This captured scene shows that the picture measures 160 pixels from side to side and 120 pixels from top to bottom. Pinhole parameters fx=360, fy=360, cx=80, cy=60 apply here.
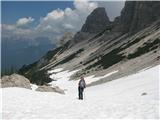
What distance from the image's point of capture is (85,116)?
21844 millimetres

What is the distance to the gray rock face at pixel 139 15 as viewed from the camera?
16238cm

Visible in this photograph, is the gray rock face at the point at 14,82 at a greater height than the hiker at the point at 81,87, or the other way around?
the gray rock face at the point at 14,82

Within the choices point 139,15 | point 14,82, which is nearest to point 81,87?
point 14,82

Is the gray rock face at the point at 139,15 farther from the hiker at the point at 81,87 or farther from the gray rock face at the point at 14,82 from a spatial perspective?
the hiker at the point at 81,87

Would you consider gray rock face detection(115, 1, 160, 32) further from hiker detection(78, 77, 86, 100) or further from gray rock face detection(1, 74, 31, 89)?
hiker detection(78, 77, 86, 100)

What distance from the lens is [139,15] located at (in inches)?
6663

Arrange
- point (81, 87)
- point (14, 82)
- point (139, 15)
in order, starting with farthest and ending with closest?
point (139, 15) < point (14, 82) < point (81, 87)

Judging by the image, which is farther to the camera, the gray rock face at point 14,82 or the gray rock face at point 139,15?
the gray rock face at point 139,15

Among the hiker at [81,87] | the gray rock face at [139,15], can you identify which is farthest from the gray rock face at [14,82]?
the gray rock face at [139,15]

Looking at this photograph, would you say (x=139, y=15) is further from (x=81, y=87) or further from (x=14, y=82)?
(x=81, y=87)

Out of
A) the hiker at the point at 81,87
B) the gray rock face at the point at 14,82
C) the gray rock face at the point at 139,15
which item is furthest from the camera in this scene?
the gray rock face at the point at 139,15

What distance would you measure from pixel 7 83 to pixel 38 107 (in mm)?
19829

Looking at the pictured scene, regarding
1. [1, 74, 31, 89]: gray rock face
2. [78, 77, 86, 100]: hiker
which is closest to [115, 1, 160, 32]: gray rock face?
[1, 74, 31, 89]: gray rock face

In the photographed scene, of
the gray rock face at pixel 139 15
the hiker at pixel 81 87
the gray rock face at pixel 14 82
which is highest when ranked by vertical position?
the gray rock face at pixel 139 15
